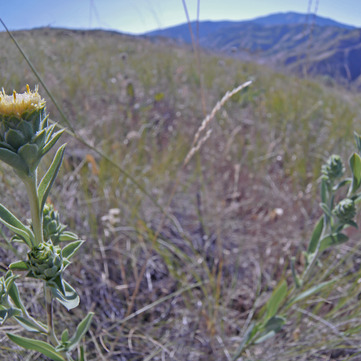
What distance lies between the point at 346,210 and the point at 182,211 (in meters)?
1.38

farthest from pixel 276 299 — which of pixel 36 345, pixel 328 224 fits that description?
pixel 36 345

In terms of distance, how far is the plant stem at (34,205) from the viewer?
2.18 ft

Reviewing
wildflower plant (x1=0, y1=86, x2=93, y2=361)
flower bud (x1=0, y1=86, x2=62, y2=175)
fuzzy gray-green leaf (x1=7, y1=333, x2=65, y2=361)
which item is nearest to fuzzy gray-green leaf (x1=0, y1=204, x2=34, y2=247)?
wildflower plant (x1=0, y1=86, x2=93, y2=361)

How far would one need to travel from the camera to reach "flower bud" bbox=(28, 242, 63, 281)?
63 cm

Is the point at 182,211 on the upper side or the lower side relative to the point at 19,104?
lower

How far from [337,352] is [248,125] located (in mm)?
2515

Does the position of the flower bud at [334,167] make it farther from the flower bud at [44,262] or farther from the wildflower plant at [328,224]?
the flower bud at [44,262]

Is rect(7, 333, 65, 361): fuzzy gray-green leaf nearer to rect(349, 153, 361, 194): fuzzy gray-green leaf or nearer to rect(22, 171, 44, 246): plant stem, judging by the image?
rect(22, 171, 44, 246): plant stem

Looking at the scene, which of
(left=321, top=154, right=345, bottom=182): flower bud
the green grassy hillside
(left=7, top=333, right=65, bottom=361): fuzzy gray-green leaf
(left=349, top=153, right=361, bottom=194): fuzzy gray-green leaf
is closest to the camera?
(left=7, top=333, right=65, bottom=361): fuzzy gray-green leaf

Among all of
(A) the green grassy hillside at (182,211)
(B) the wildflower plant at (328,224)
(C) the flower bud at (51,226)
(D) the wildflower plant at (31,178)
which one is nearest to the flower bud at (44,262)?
(D) the wildflower plant at (31,178)

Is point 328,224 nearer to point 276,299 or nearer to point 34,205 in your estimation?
point 276,299

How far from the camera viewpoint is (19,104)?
2.01 feet

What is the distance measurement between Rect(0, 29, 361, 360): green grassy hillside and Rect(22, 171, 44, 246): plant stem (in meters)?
0.40

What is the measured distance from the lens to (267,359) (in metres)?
1.33
